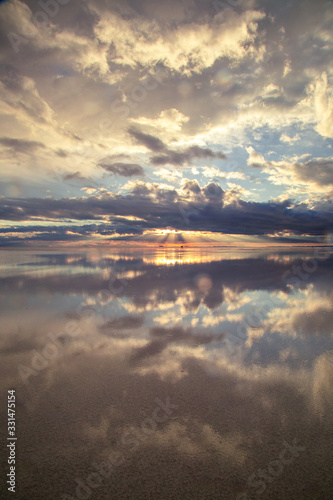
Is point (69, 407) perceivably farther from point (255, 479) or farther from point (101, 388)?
point (255, 479)

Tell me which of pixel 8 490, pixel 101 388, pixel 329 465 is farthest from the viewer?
pixel 101 388

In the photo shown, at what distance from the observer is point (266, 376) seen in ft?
17.7

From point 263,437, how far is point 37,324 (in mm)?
7578

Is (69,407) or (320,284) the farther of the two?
(320,284)

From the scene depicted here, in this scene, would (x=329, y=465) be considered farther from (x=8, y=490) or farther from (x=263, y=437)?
(x=8, y=490)

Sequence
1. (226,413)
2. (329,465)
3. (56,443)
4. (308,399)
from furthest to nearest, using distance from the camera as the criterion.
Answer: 1. (308,399)
2. (226,413)
3. (56,443)
4. (329,465)

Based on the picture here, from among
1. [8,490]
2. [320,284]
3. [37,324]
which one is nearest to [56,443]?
[8,490]

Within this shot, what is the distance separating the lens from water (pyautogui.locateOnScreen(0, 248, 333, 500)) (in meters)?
3.15

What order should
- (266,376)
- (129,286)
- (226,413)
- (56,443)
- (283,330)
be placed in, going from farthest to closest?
(129,286) → (283,330) → (266,376) → (226,413) → (56,443)

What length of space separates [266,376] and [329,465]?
2.08 meters

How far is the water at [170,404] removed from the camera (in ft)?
10.3

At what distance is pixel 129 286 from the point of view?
1554 centimetres

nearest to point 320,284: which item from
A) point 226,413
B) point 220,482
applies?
point 226,413

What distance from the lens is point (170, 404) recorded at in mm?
4496
